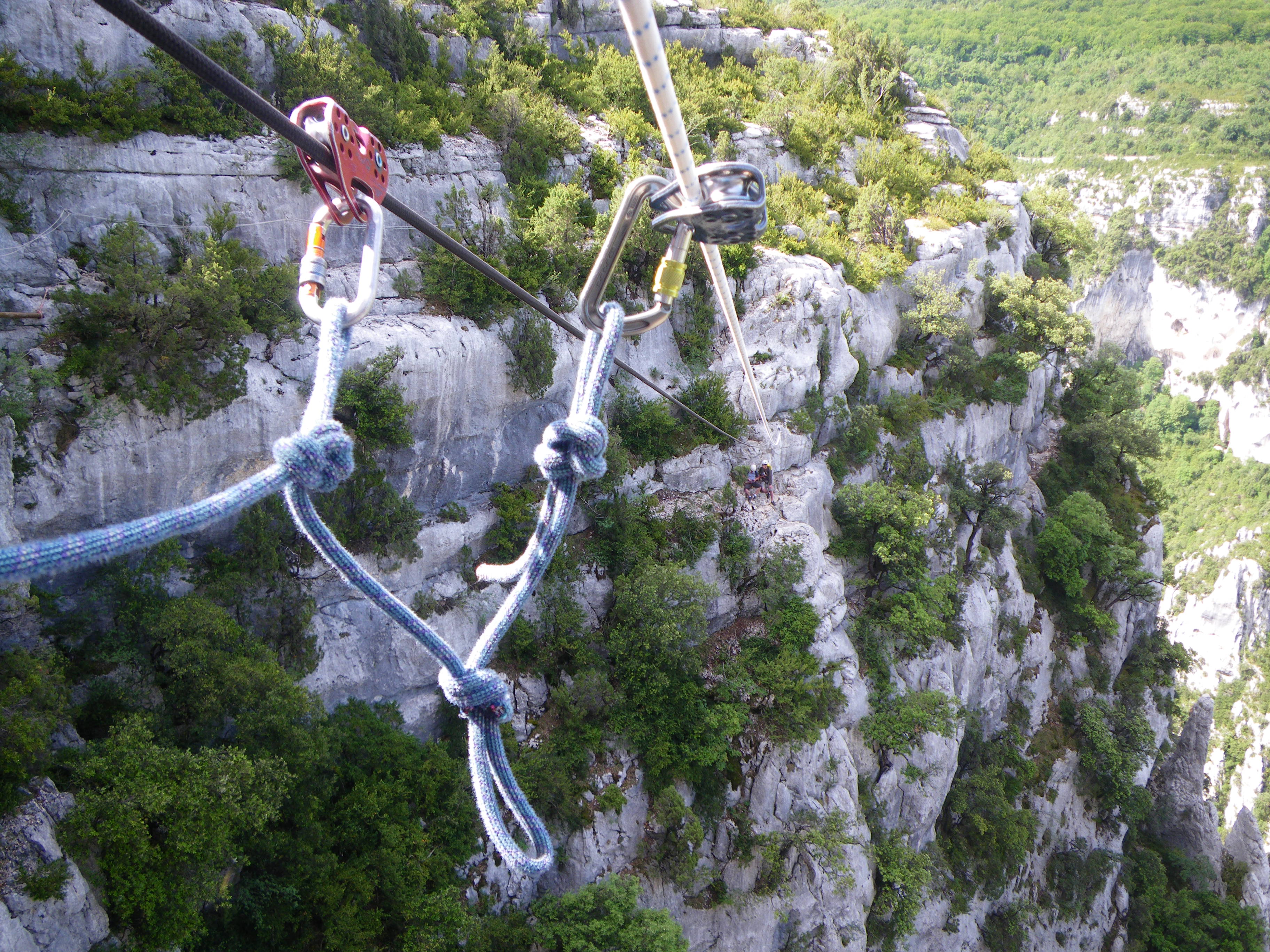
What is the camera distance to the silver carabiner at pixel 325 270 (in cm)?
379

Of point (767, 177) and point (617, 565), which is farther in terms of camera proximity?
point (767, 177)

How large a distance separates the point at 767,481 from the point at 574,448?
815 inches

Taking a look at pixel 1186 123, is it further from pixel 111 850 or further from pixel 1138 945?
pixel 111 850

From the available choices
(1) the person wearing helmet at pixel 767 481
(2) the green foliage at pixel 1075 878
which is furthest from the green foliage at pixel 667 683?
(2) the green foliage at pixel 1075 878

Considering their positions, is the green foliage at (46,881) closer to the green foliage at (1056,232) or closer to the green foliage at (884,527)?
the green foliage at (884,527)

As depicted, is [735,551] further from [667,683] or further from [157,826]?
[157,826]

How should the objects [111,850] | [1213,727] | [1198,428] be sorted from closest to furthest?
[111,850] < [1213,727] < [1198,428]

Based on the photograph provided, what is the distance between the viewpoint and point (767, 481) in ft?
80.0

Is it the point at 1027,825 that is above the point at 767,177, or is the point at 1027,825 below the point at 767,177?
below

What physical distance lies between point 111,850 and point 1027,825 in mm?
30950

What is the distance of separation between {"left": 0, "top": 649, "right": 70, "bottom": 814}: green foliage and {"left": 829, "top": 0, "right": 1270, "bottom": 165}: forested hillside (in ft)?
417

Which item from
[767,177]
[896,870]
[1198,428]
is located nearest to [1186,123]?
[1198,428]

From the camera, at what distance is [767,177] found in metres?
30.1

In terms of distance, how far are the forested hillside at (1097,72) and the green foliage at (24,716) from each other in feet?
417
